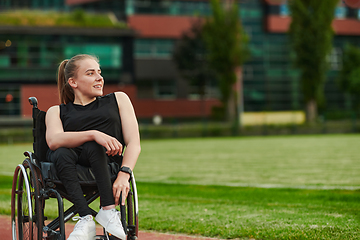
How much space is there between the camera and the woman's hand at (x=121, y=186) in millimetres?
3848

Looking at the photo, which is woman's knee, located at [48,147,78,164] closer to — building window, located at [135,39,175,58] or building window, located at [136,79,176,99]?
building window, located at [136,79,176,99]

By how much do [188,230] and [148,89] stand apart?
41.5 m

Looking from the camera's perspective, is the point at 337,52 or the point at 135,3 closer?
the point at 135,3

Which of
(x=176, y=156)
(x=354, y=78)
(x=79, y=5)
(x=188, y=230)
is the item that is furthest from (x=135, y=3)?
(x=188, y=230)

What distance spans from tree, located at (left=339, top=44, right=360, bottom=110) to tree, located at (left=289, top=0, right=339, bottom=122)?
7033 mm

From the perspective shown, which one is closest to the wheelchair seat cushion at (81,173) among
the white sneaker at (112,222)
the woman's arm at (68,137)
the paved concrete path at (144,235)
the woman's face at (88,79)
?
the woman's arm at (68,137)

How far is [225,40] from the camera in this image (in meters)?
36.5

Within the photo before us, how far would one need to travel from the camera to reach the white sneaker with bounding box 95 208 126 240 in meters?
3.77

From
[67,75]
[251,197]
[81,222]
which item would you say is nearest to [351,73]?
[251,197]

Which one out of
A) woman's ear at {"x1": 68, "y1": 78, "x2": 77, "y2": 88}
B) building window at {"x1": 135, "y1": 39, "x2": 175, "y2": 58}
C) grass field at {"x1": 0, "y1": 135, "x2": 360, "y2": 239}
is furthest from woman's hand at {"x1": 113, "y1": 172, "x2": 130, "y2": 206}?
building window at {"x1": 135, "y1": 39, "x2": 175, "y2": 58}

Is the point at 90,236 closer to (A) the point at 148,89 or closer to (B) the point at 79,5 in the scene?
(A) the point at 148,89

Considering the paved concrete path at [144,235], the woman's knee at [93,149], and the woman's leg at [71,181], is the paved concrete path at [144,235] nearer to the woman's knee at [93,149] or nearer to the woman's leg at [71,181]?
the woman's leg at [71,181]

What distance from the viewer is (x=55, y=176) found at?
3.98 meters

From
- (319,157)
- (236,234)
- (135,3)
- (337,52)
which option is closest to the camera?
(236,234)
